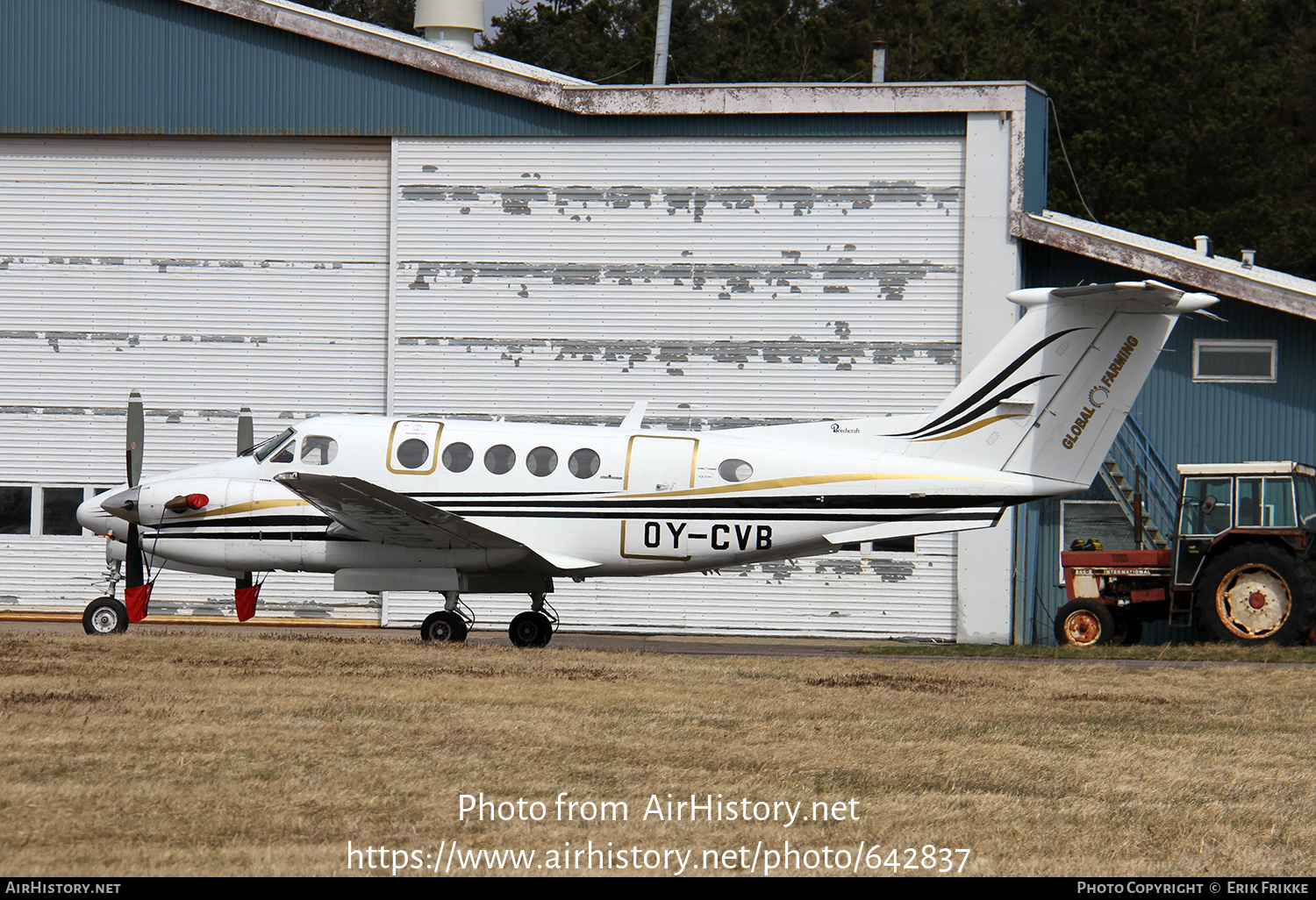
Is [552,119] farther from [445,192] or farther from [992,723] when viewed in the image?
[992,723]

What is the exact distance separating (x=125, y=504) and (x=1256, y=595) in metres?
15.9

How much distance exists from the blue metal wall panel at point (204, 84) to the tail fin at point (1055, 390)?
10.1m

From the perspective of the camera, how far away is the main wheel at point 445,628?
711 inches

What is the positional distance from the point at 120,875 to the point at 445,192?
1901 centimetres

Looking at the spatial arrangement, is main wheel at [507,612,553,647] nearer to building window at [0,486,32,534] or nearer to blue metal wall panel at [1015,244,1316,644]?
blue metal wall panel at [1015,244,1316,644]

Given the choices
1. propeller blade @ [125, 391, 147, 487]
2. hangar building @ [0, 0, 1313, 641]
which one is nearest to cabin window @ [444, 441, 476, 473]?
propeller blade @ [125, 391, 147, 487]

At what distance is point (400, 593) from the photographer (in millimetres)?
24062

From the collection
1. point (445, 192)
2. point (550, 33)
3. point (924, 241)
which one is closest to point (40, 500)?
point (445, 192)

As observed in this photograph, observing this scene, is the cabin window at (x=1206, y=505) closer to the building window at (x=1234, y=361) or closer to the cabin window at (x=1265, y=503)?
the cabin window at (x=1265, y=503)

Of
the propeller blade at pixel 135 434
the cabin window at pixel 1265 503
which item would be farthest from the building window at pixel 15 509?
the cabin window at pixel 1265 503

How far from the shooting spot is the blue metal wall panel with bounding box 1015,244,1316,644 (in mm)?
22578

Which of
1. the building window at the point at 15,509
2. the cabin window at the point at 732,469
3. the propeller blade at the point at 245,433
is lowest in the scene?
the building window at the point at 15,509

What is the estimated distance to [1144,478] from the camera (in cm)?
2298

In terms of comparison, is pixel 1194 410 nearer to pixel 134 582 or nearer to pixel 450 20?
pixel 450 20
